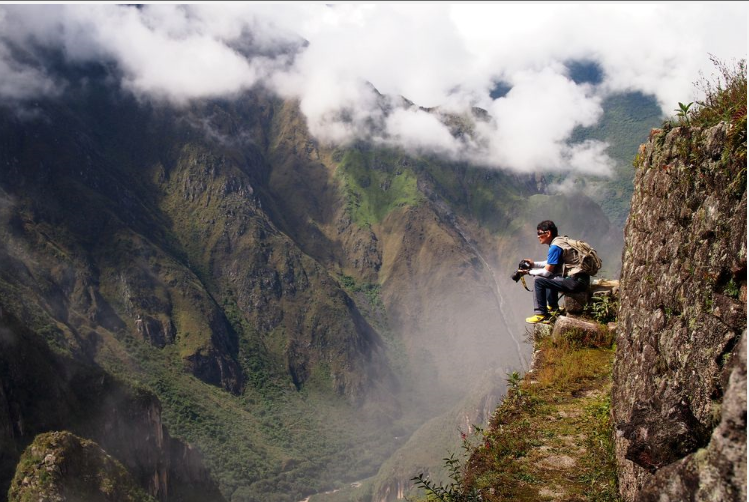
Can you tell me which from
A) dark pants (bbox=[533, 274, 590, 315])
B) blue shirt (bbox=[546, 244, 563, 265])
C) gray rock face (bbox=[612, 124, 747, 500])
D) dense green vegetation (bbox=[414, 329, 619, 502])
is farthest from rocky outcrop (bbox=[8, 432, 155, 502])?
gray rock face (bbox=[612, 124, 747, 500])

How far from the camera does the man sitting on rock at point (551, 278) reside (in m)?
15.1

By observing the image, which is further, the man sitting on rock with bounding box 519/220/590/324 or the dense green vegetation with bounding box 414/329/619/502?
the man sitting on rock with bounding box 519/220/590/324

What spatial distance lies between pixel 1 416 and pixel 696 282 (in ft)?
365

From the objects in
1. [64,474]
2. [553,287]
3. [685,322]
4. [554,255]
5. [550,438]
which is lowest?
[550,438]

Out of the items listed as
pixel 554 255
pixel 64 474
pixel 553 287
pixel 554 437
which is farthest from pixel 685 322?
pixel 64 474

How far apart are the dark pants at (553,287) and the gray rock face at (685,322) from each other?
5688 mm

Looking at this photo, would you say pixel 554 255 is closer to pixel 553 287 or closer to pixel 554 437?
pixel 553 287

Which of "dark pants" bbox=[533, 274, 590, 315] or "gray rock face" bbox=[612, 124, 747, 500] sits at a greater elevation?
"dark pants" bbox=[533, 274, 590, 315]

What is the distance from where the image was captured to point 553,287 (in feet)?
51.0

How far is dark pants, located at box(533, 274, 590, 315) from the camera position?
606 inches

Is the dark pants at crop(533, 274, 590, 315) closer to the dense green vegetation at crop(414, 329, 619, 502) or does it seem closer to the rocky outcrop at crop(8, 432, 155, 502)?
the dense green vegetation at crop(414, 329, 619, 502)

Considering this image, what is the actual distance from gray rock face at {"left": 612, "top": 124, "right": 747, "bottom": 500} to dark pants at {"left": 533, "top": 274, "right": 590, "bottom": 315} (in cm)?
569

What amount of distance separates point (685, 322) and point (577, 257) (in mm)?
7958

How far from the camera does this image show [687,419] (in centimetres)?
694
